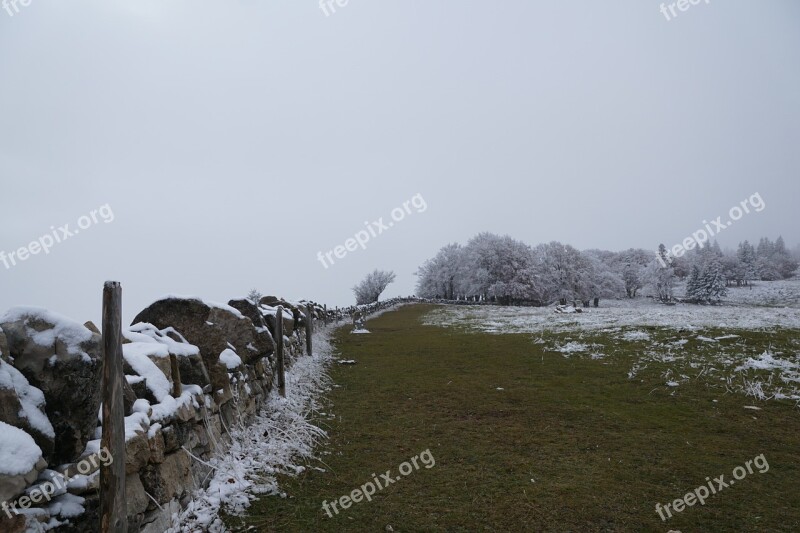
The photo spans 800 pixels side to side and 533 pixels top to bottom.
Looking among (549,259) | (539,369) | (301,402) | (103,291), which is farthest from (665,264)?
(103,291)

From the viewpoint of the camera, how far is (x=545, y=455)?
5.78 metres

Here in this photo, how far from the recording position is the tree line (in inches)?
2454

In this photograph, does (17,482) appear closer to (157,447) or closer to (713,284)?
(157,447)

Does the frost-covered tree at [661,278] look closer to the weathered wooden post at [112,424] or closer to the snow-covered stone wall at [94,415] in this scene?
the snow-covered stone wall at [94,415]

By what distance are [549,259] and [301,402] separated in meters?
64.6

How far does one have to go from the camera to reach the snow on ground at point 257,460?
13.5 feet

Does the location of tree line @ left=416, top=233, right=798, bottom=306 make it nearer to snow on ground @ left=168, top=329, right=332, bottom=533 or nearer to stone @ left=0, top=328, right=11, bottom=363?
snow on ground @ left=168, top=329, right=332, bottom=533

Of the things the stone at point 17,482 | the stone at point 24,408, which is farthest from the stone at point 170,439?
the stone at point 17,482

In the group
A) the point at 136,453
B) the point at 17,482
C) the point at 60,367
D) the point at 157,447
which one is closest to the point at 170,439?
the point at 157,447

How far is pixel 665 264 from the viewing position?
72.9 meters

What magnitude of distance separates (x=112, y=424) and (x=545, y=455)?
15.8ft

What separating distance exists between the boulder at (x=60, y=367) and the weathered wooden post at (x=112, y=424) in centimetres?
14

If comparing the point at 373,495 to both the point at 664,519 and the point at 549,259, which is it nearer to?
the point at 664,519

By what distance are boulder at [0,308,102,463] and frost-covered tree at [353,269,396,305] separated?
63.4 meters
